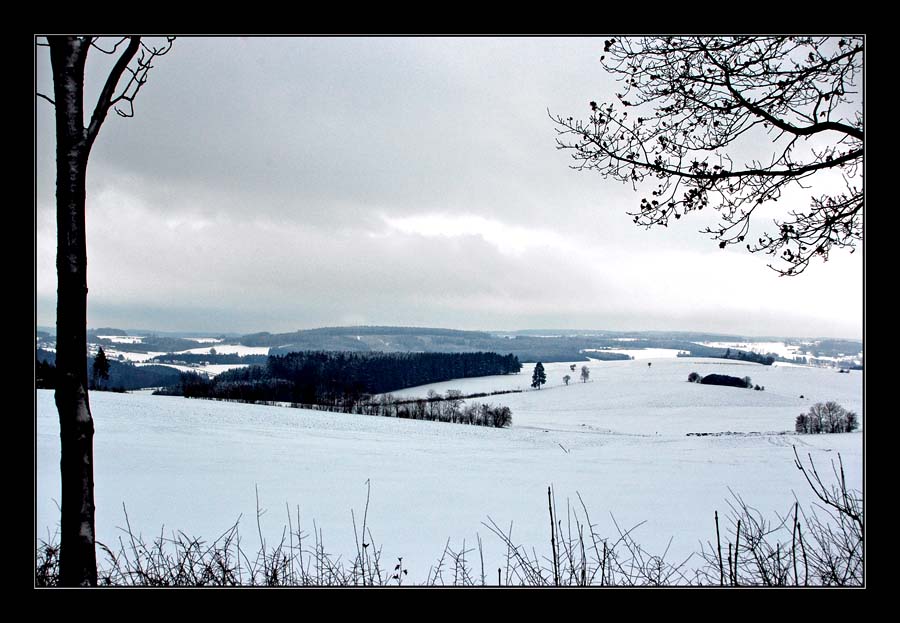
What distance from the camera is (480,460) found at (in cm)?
1681

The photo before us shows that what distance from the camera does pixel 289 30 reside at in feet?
5.58

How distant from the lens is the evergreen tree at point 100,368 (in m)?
3.94

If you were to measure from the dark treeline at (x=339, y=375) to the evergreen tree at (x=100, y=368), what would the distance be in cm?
612

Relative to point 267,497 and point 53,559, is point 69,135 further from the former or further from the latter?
point 267,497

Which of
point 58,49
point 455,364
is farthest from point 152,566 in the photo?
point 455,364

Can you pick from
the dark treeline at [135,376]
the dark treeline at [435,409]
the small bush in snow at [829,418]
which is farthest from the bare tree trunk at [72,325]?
the small bush in snow at [829,418]

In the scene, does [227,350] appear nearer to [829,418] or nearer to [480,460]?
[480,460]

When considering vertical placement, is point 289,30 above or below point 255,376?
above

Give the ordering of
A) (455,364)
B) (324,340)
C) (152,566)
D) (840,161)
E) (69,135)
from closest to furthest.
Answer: (69,135), (152,566), (840,161), (324,340), (455,364)

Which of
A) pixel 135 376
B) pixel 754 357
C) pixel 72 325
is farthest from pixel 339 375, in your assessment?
pixel 72 325

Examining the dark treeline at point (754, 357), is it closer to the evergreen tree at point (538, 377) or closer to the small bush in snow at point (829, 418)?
the small bush in snow at point (829, 418)

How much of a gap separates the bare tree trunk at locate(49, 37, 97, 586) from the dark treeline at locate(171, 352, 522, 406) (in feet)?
29.0

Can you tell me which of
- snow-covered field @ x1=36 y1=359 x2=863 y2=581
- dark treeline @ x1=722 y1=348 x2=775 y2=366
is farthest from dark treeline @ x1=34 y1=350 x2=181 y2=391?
dark treeline @ x1=722 y1=348 x2=775 y2=366

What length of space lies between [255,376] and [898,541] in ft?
40.2
